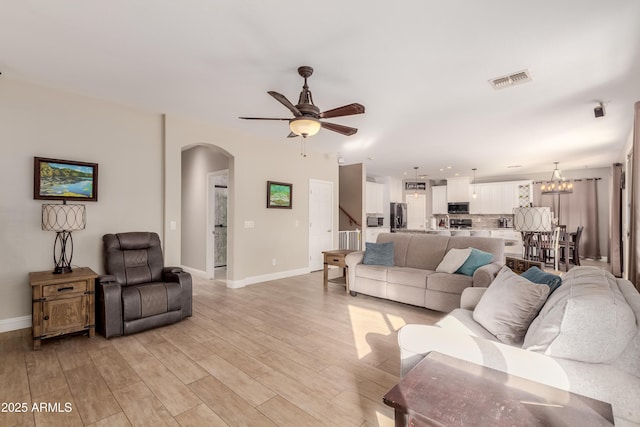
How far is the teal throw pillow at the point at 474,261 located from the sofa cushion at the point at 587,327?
2235 millimetres

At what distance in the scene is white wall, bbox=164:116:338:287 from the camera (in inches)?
171

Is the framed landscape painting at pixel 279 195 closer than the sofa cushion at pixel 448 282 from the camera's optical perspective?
No

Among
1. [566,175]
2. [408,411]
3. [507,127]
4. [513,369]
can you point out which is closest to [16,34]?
[408,411]

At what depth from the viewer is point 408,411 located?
41.6 inches

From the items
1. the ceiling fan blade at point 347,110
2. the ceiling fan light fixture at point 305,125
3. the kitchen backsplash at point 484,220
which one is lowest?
the kitchen backsplash at point 484,220

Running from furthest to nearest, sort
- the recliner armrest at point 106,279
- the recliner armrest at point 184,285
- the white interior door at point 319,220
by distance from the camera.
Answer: the white interior door at point 319,220 < the recliner armrest at point 184,285 < the recliner armrest at point 106,279

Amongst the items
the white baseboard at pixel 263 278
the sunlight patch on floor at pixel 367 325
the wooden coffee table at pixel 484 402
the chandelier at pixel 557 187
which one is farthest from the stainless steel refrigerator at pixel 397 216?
the wooden coffee table at pixel 484 402

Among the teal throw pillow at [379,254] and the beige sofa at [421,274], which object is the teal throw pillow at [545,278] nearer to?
the beige sofa at [421,274]

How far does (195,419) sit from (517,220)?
3.48m

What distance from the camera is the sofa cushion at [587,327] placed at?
4.25 ft

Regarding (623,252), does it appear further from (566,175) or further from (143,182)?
(143,182)

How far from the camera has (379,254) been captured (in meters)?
4.62

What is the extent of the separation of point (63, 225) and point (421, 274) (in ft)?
13.4

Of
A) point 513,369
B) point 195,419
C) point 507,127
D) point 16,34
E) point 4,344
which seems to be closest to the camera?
point 513,369
